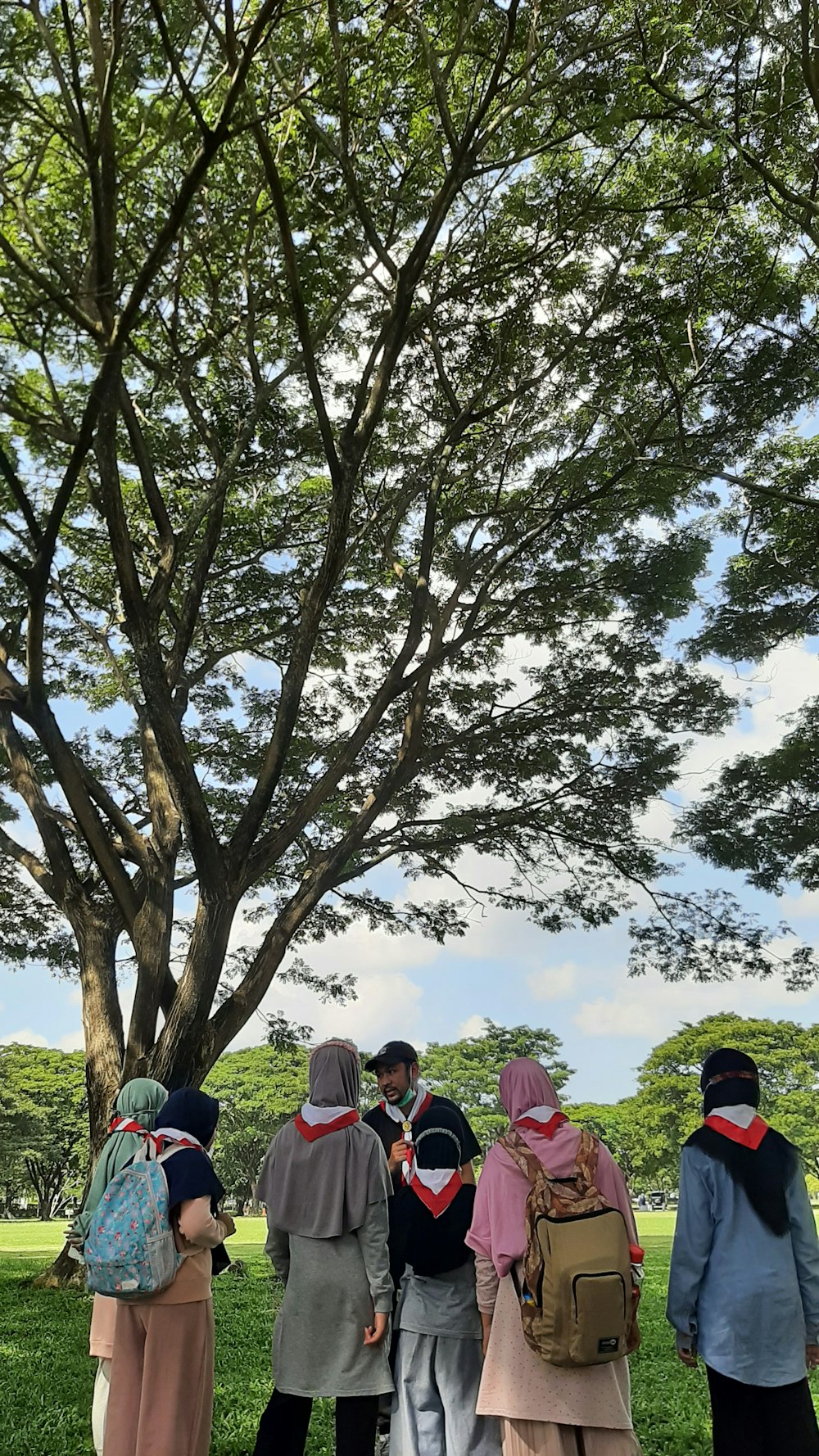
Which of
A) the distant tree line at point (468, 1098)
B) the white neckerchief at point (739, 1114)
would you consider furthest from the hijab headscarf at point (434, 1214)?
the distant tree line at point (468, 1098)

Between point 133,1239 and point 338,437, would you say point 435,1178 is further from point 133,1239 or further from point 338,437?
point 338,437

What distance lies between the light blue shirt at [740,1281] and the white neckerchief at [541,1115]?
0.43m

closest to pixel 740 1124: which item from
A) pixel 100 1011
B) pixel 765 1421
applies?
pixel 765 1421

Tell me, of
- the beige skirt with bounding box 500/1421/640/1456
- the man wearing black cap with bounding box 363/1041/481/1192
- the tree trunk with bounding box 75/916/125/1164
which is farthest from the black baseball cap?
the tree trunk with bounding box 75/916/125/1164

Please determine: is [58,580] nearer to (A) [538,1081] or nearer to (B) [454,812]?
(B) [454,812]

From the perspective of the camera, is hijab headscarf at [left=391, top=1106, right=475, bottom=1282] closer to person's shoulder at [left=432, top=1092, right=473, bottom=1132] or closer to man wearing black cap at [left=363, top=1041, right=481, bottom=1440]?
person's shoulder at [left=432, top=1092, right=473, bottom=1132]

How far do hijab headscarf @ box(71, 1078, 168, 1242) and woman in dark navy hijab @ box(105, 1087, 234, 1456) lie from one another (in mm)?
383

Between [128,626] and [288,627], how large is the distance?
3.42 metres

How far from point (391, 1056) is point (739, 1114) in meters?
1.33

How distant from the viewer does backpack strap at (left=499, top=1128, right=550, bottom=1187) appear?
104 inches

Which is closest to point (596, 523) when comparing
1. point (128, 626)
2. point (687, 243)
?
point (687, 243)

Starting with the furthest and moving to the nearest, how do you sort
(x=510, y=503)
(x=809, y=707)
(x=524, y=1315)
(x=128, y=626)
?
(x=809, y=707) < (x=510, y=503) < (x=128, y=626) < (x=524, y=1315)

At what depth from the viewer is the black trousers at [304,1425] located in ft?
9.08

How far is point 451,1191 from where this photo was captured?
2887 millimetres
